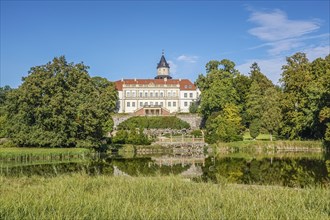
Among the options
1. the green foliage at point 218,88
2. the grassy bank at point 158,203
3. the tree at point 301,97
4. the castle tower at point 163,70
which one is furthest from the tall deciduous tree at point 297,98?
the castle tower at point 163,70

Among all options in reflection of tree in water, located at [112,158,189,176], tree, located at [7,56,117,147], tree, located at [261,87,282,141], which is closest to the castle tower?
tree, located at [261,87,282,141]

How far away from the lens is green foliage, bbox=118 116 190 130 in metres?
51.3

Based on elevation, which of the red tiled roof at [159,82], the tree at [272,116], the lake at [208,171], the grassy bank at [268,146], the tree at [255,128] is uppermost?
the red tiled roof at [159,82]

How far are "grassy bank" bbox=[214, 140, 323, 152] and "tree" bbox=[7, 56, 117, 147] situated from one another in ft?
A: 36.4

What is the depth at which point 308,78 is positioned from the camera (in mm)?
33719

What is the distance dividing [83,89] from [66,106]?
3.11 metres

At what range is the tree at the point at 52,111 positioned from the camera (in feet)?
85.3

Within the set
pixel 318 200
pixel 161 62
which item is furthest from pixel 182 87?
pixel 318 200

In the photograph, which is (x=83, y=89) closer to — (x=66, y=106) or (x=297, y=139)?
(x=66, y=106)

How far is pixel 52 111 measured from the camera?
26.1m

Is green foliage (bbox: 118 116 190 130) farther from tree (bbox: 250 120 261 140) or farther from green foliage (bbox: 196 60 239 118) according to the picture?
tree (bbox: 250 120 261 140)

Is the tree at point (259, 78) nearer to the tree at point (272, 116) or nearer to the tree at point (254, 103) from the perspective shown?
the tree at point (254, 103)

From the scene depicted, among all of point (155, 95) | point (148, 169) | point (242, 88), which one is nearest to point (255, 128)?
point (242, 88)

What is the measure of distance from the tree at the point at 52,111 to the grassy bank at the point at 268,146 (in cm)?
1110
